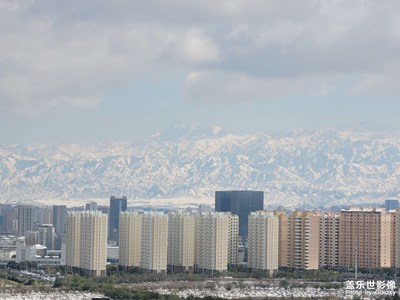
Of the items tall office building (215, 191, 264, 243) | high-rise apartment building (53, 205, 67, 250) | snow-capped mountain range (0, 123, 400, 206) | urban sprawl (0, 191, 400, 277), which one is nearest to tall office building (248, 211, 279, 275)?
urban sprawl (0, 191, 400, 277)

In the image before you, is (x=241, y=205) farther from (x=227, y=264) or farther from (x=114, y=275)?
(x=114, y=275)

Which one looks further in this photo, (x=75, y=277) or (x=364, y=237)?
(x=364, y=237)

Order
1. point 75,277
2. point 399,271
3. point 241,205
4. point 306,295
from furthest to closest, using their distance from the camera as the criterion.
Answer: point 241,205 < point 399,271 < point 75,277 < point 306,295

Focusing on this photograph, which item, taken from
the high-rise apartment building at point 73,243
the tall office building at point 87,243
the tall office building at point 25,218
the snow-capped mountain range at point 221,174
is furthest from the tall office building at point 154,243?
the snow-capped mountain range at point 221,174

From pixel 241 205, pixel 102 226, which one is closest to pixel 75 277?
pixel 102 226

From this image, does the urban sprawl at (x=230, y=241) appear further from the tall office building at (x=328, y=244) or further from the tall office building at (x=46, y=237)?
the tall office building at (x=46, y=237)

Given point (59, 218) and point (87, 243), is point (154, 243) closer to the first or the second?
point (87, 243)
